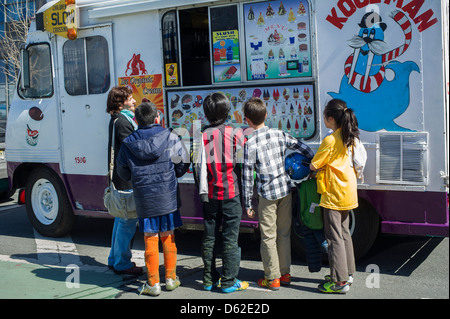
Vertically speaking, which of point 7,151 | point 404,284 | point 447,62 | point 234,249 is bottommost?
point 404,284

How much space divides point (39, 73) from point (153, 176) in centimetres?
335

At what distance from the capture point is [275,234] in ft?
16.6

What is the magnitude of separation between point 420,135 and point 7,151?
550 cm

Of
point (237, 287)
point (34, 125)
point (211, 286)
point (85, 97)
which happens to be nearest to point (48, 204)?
point (34, 125)

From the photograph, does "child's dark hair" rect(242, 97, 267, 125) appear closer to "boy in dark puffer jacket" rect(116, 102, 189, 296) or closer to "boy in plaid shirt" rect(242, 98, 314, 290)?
"boy in plaid shirt" rect(242, 98, 314, 290)

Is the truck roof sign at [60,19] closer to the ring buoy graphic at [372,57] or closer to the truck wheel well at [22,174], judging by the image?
the truck wheel well at [22,174]

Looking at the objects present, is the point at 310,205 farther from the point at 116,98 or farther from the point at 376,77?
the point at 116,98

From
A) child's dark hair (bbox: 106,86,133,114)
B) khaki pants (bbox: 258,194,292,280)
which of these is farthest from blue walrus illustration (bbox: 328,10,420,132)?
child's dark hair (bbox: 106,86,133,114)

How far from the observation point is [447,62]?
16.8 feet

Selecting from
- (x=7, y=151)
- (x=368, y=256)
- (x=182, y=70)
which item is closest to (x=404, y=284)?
(x=368, y=256)

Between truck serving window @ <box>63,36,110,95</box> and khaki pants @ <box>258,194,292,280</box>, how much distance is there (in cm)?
286

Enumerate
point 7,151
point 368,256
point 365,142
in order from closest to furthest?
1. point 365,142
2. point 368,256
3. point 7,151

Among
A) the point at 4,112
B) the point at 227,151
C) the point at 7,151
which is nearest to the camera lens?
the point at 227,151

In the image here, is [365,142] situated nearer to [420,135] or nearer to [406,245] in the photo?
[420,135]
